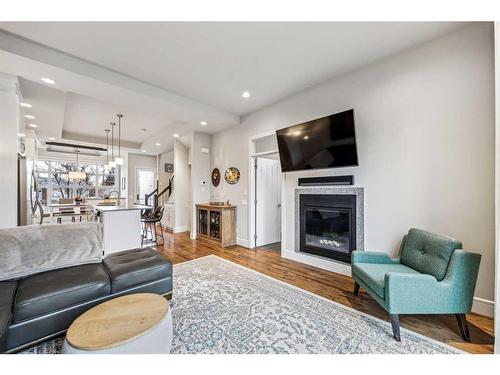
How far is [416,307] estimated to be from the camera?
5.97 feet

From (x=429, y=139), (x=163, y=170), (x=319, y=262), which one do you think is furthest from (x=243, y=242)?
(x=163, y=170)

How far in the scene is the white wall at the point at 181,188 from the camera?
6.51 metres

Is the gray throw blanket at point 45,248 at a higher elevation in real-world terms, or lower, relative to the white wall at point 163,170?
lower

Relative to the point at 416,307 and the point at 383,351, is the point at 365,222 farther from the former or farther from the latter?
the point at 383,351

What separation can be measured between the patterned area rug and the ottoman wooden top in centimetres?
45

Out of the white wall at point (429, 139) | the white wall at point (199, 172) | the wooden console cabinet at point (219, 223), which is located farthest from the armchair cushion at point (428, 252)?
the white wall at point (199, 172)

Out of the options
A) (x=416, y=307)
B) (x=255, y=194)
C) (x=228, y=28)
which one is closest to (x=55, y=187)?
(x=255, y=194)

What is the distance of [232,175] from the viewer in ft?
16.9

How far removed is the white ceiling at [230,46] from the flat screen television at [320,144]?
768 mm

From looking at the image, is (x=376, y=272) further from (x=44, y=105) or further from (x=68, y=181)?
(x=68, y=181)

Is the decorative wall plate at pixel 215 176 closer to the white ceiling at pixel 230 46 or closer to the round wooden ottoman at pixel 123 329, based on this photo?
the white ceiling at pixel 230 46

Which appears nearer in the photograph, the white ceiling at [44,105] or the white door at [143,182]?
the white ceiling at [44,105]

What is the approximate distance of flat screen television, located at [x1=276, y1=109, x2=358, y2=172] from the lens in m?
2.83
